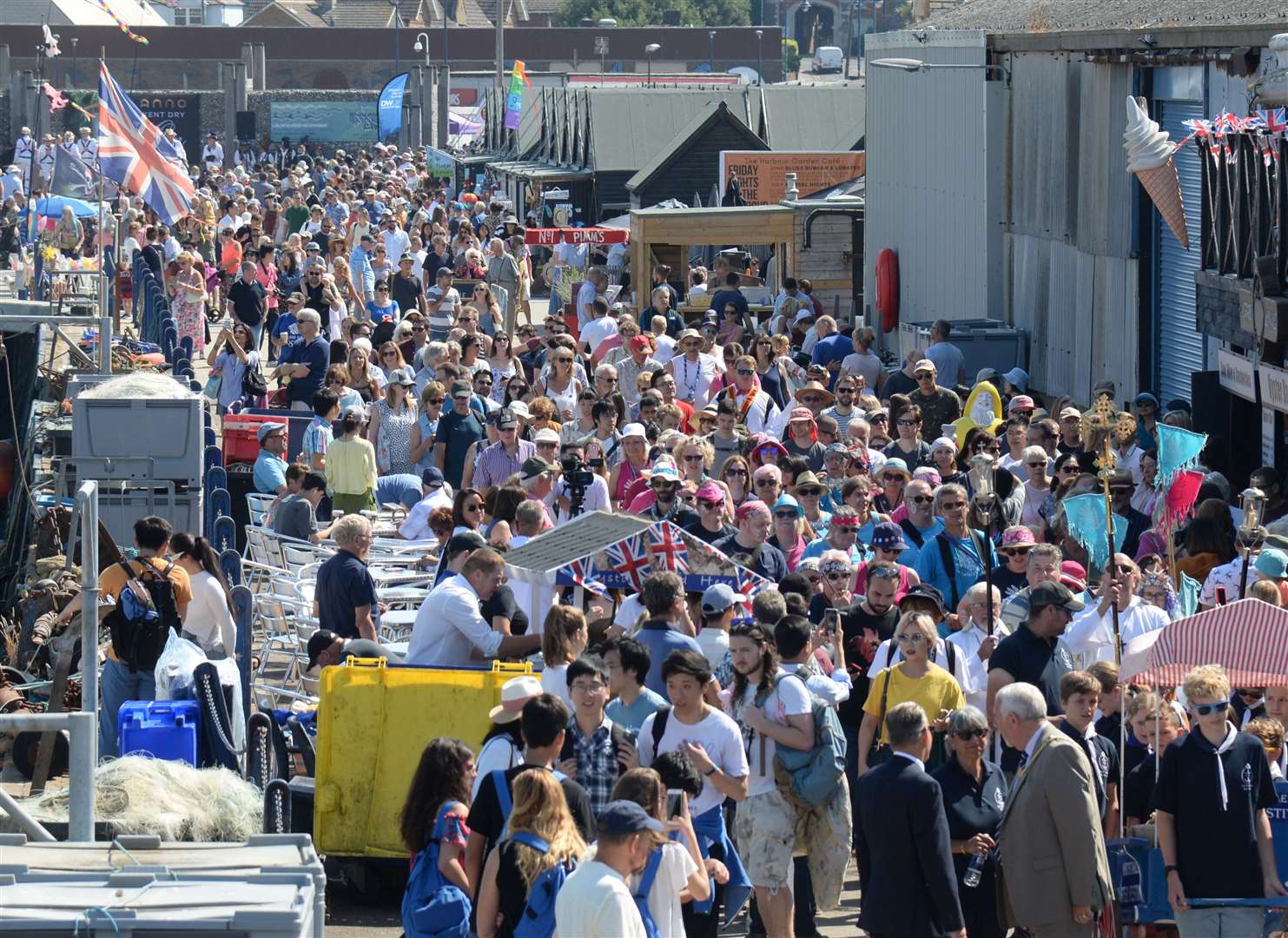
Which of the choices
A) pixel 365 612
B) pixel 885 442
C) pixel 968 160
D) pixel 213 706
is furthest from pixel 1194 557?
pixel 968 160

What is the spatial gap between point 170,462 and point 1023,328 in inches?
463

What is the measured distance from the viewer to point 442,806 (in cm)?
690

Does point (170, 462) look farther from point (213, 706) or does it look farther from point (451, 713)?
point (451, 713)

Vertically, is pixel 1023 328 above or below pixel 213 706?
above

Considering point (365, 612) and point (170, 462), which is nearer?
point (365, 612)

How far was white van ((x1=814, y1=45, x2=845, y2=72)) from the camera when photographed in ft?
306

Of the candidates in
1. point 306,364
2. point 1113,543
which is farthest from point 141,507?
point 1113,543

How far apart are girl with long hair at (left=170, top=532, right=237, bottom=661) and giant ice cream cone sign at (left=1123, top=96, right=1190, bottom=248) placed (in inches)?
303

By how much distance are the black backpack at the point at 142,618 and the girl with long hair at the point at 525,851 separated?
13.5ft

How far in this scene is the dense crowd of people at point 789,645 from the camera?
22.7ft

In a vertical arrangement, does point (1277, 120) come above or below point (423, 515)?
above

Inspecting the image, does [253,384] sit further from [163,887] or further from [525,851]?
[163,887]

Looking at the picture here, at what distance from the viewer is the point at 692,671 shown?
24.8 ft

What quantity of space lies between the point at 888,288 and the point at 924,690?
1876 cm
